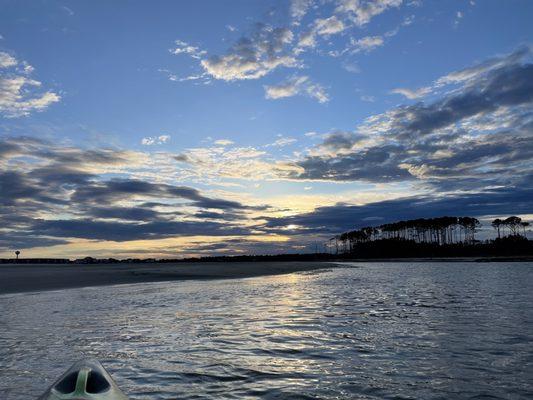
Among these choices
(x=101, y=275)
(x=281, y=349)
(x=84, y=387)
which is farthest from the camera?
(x=101, y=275)

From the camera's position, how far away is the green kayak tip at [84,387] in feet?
20.2

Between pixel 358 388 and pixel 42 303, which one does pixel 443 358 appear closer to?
pixel 358 388

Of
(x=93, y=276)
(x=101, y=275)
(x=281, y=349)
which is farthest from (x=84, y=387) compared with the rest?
(x=101, y=275)

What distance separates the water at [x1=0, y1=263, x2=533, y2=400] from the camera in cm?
850

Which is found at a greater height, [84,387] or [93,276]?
[84,387]

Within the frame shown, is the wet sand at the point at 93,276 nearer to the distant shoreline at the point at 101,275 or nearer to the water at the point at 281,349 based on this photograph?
the distant shoreline at the point at 101,275

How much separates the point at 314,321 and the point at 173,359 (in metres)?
7.17

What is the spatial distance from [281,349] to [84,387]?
6541mm

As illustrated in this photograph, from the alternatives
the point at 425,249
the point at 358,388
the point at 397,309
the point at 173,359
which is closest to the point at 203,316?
the point at 173,359

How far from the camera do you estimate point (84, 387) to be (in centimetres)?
627

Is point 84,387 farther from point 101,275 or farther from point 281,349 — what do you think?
point 101,275

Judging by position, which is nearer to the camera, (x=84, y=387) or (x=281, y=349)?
(x=84, y=387)

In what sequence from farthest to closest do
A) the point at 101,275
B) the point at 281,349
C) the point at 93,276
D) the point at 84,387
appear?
the point at 101,275 < the point at 93,276 < the point at 281,349 < the point at 84,387

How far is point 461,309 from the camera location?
19578mm
